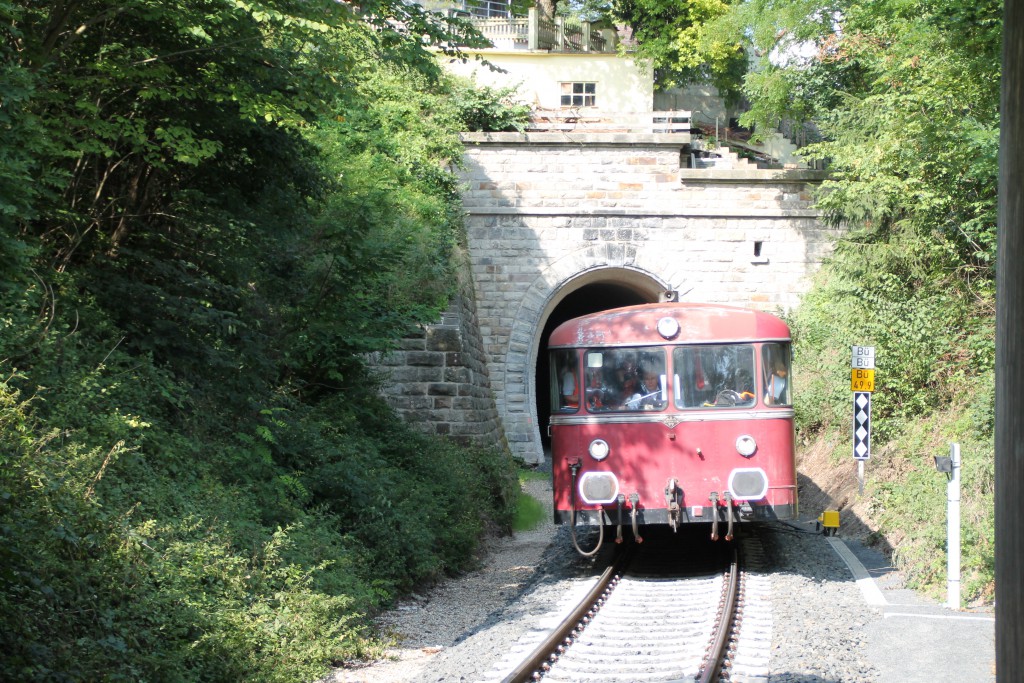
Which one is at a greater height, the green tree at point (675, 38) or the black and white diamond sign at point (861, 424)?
the green tree at point (675, 38)

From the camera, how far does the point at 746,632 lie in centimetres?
872

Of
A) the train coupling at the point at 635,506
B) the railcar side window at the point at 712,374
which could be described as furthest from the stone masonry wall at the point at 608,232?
the train coupling at the point at 635,506

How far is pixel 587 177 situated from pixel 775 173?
14.1 ft

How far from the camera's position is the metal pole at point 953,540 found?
31.0 ft

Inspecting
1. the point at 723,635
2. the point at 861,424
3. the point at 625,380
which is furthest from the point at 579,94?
the point at 723,635

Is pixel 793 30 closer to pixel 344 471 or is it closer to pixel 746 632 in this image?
pixel 344 471

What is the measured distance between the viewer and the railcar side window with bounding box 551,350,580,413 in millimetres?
11766

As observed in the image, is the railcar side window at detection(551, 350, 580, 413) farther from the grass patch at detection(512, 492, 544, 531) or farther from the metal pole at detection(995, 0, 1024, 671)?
the metal pole at detection(995, 0, 1024, 671)

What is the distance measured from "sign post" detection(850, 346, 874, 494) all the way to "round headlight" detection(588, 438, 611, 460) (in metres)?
4.35

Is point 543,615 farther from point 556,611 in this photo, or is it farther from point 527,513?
point 527,513

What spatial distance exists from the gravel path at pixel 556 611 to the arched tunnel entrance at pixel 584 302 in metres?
12.4

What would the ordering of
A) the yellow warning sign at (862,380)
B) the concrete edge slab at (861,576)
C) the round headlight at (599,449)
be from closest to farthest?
the concrete edge slab at (861,576) < the round headlight at (599,449) < the yellow warning sign at (862,380)

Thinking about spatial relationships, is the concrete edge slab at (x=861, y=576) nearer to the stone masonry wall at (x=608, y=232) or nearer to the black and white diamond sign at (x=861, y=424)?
the black and white diamond sign at (x=861, y=424)

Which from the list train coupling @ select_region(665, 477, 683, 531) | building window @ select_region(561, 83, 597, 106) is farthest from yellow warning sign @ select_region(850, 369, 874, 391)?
building window @ select_region(561, 83, 597, 106)
